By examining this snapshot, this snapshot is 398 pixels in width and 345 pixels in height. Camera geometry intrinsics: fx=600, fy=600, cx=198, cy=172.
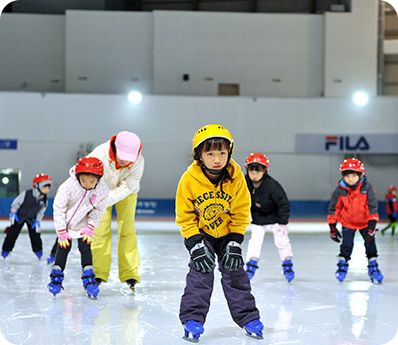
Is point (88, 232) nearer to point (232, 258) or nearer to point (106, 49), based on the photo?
point (232, 258)

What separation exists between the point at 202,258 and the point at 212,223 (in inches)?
9.8

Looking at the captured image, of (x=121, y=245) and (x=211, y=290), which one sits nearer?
(x=211, y=290)

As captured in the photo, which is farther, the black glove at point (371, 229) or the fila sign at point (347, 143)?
the fila sign at point (347, 143)

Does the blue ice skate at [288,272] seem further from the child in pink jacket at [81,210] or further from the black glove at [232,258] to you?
the black glove at [232,258]

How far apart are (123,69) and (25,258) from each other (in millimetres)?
10900

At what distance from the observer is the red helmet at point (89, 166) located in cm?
414

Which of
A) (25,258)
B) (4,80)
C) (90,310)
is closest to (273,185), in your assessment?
(90,310)

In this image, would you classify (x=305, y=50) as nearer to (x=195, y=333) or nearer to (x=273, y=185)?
(x=273, y=185)

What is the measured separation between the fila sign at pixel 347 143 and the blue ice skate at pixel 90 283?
11.6m

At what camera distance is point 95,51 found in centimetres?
1678

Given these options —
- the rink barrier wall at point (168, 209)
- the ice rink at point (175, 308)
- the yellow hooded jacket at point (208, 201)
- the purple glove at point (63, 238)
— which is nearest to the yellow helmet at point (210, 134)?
the yellow hooded jacket at point (208, 201)

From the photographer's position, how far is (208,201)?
317 cm

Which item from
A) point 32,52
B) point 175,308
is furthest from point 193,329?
point 32,52

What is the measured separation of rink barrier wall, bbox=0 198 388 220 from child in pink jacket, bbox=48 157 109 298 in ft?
32.3
